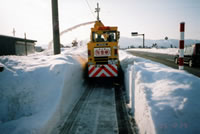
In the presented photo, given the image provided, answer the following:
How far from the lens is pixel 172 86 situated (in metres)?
2.90

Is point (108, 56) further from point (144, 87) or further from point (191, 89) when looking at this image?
point (191, 89)

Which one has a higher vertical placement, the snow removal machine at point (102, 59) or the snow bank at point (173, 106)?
the snow removal machine at point (102, 59)

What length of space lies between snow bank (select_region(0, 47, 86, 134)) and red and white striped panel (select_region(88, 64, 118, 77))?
2.48m

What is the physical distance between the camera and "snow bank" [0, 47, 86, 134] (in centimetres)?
296

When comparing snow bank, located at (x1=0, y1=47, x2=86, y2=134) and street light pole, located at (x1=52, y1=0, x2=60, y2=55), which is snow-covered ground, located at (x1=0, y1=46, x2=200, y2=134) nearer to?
snow bank, located at (x1=0, y1=47, x2=86, y2=134)

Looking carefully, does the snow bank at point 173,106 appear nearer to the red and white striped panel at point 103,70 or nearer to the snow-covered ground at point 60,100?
the snow-covered ground at point 60,100

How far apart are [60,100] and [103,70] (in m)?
3.74

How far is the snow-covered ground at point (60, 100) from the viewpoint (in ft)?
7.38

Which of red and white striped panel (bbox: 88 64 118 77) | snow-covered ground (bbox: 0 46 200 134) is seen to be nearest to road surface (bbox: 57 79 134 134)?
snow-covered ground (bbox: 0 46 200 134)

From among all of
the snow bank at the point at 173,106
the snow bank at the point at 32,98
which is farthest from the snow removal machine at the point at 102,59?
the snow bank at the point at 173,106

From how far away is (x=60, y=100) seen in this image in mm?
3809

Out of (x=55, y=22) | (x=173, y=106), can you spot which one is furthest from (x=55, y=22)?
(x=173, y=106)

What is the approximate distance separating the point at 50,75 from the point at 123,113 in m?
2.73

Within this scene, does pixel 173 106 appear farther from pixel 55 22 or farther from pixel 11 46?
pixel 11 46
